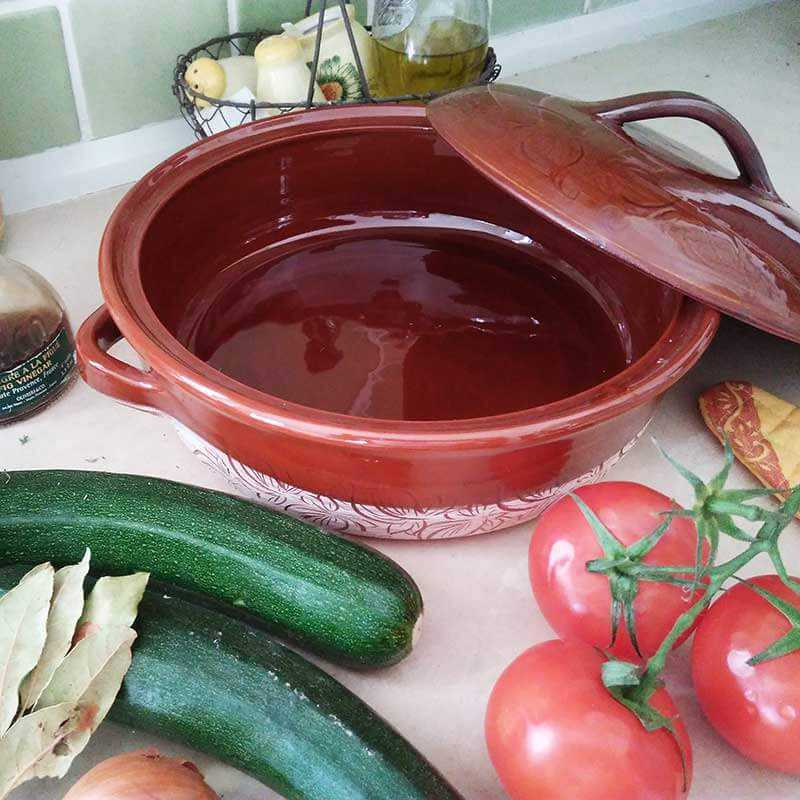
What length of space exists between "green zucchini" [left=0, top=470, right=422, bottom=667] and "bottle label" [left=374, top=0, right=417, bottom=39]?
1.87ft

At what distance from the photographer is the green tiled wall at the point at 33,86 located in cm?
89

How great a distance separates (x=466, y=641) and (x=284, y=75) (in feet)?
1.92

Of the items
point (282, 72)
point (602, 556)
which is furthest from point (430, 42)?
point (602, 556)

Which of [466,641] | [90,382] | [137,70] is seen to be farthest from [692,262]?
[137,70]

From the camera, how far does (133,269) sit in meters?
0.64

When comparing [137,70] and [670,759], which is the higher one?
[137,70]

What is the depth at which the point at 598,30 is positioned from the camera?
1331mm

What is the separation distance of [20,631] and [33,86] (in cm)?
62

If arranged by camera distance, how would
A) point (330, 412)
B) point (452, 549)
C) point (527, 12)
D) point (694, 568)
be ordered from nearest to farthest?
1. point (694, 568)
2. point (330, 412)
3. point (452, 549)
4. point (527, 12)

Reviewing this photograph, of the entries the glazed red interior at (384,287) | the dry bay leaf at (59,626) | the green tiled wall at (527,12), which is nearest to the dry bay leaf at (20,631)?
the dry bay leaf at (59,626)

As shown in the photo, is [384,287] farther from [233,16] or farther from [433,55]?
[233,16]

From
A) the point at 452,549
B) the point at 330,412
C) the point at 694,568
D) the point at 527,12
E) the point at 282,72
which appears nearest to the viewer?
the point at 694,568

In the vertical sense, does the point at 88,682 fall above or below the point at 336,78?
below

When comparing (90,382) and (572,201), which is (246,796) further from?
(572,201)
